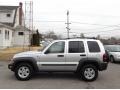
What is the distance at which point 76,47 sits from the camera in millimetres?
9953

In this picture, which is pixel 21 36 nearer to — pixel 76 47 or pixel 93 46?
pixel 76 47

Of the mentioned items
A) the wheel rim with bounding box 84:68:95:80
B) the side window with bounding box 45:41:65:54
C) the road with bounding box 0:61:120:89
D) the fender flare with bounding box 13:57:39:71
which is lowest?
the road with bounding box 0:61:120:89

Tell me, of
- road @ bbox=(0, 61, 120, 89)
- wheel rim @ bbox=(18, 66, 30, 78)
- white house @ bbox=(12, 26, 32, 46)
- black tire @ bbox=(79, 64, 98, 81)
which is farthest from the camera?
white house @ bbox=(12, 26, 32, 46)

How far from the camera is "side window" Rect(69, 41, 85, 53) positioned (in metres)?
9.88

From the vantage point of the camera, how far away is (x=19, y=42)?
1439 inches

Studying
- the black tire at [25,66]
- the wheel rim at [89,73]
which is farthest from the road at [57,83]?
the wheel rim at [89,73]

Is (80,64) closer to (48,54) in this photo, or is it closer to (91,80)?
(91,80)

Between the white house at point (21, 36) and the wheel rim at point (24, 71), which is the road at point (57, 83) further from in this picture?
the white house at point (21, 36)

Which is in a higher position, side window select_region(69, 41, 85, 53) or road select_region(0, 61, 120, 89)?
side window select_region(69, 41, 85, 53)

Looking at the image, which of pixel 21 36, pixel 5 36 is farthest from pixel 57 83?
pixel 21 36

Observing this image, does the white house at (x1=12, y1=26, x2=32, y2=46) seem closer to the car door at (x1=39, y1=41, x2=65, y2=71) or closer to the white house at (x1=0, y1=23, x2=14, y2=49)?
the white house at (x1=0, y1=23, x2=14, y2=49)

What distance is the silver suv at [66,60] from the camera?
9742mm

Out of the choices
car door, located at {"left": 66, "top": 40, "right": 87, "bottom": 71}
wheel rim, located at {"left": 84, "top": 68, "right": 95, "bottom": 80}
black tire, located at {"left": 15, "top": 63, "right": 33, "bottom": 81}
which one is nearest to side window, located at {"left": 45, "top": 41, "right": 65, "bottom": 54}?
car door, located at {"left": 66, "top": 40, "right": 87, "bottom": 71}

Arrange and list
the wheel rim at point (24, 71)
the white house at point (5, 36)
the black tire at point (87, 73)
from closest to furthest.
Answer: the black tire at point (87, 73), the wheel rim at point (24, 71), the white house at point (5, 36)
